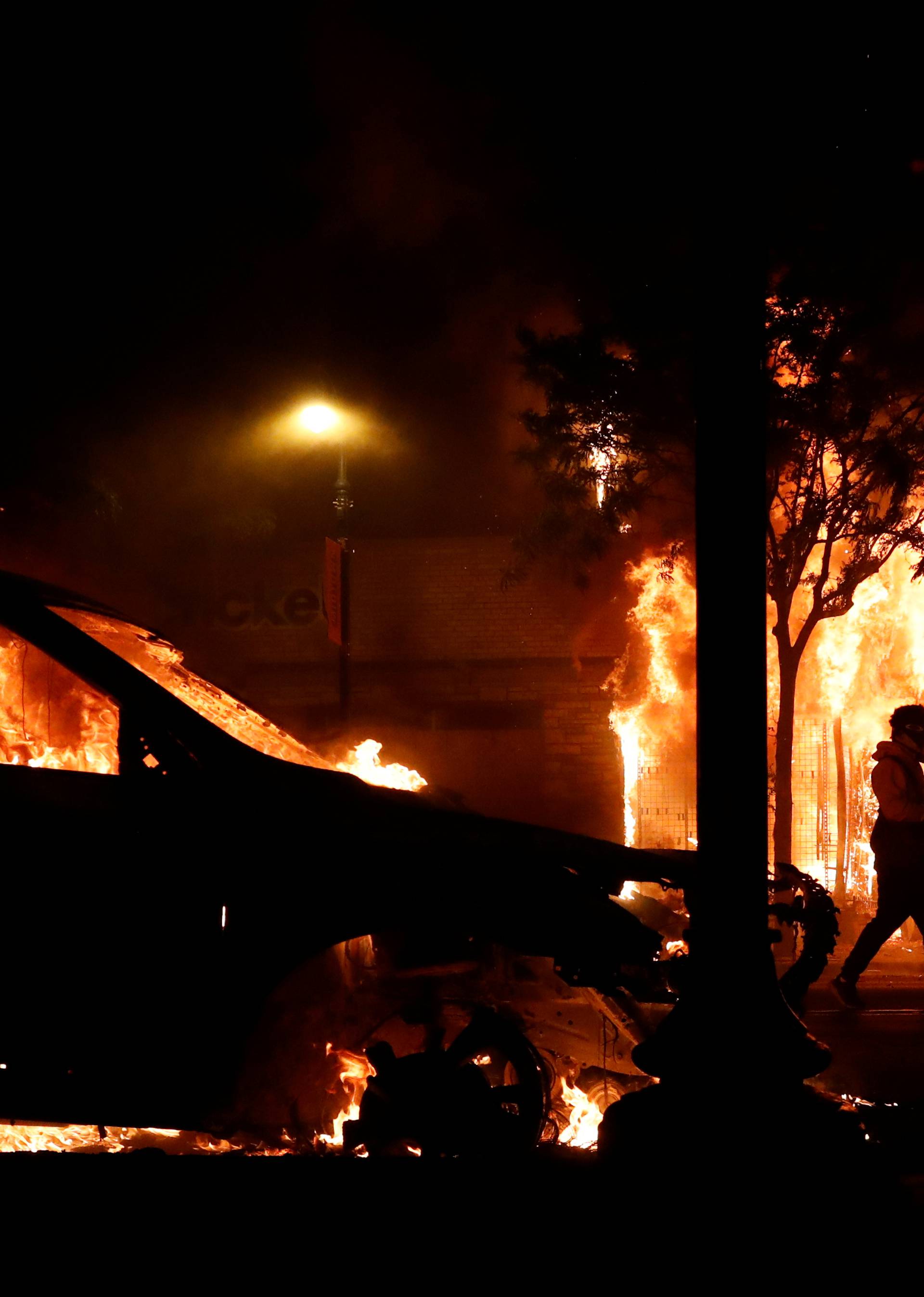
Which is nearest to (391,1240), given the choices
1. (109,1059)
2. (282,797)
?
(109,1059)

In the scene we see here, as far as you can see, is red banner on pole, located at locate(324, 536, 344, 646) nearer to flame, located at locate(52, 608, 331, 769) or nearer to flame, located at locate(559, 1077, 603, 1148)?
flame, located at locate(52, 608, 331, 769)

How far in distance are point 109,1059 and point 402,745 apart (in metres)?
12.2

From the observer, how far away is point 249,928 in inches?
126

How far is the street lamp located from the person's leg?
6154 millimetres

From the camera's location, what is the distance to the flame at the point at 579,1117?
378cm

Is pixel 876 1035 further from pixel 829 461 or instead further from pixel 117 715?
pixel 829 461

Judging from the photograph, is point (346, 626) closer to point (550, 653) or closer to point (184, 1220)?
point (550, 653)

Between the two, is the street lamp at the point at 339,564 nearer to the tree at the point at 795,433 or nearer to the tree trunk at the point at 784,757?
the tree at the point at 795,433

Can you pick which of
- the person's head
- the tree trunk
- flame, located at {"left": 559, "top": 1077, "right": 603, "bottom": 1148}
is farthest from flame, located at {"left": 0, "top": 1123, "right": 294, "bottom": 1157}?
the tree trunk

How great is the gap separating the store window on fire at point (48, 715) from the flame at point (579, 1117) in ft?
6.86

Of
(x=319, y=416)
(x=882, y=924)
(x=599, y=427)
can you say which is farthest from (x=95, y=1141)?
(x=319, y=416)

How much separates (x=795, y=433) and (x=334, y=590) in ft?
16.5

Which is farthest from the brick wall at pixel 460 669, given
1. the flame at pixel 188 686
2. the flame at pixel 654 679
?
the flame at pixel 188 686

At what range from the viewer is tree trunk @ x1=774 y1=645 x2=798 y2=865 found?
9750mm
